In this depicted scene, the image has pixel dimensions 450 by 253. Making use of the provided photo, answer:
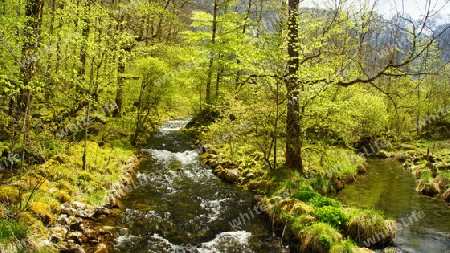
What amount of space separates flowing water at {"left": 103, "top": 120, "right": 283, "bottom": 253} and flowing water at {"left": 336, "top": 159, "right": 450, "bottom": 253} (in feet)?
12.0

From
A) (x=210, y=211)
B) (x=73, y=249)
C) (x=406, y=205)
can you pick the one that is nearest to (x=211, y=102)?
(x=210, y=211)

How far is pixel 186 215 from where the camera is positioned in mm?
9070

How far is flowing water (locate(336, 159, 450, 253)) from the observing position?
8008mm

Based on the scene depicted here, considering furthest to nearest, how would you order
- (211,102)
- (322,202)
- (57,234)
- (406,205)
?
(211,102)
(406,205)
(322,202)
(57,234)

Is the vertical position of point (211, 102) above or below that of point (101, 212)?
above

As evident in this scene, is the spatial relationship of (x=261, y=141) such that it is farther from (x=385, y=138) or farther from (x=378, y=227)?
(x=385, y=138)

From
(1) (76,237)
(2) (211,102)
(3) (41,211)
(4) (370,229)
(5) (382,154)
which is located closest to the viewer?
(1) (76,237)

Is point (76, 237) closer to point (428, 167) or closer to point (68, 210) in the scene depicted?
point (68, 210)

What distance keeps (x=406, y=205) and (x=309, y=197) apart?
4689 millimetres

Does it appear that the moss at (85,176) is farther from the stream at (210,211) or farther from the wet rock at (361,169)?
the wet rock at (361,169)

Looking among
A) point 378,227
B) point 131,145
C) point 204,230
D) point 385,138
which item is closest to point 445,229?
point 378,227

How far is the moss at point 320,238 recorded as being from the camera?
671 centimetres

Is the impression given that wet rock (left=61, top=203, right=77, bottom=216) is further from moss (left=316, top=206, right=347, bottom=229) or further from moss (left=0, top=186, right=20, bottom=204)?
moss (left=316, top=206, right=347, bottom=229)

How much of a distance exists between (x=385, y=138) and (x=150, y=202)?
23.9 meters
